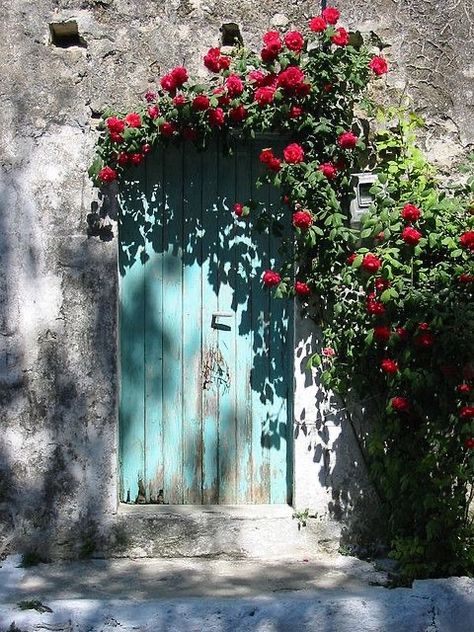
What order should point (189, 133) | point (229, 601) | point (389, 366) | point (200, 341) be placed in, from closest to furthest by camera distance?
point (229, 601) → point (389, 366) → point (189, 133) → point (200, 341)

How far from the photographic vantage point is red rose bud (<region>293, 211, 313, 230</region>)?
14.5ft

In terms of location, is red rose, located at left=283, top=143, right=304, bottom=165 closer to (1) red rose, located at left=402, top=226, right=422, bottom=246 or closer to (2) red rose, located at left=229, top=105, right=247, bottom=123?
(2) red rose, located at left=229, top=105, right=247, bottom=123

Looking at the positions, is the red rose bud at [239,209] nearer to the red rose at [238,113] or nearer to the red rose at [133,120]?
the red rose at [238,113]

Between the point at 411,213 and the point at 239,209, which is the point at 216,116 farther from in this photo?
the point at 411,213

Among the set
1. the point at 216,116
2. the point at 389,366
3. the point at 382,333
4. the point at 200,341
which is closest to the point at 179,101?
the point at 216,116

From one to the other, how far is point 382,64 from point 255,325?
1547mm

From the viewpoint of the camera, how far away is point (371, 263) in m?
4.22

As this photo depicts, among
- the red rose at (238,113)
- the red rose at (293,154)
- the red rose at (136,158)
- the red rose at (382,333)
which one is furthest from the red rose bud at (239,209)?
the red rose at (382,333)

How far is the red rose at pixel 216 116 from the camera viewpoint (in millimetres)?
4543

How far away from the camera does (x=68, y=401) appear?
15.3 feet

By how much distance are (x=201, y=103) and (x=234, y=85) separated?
0.65ft

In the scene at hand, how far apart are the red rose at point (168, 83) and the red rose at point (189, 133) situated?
0.73ft

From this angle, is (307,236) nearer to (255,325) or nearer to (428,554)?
(255,325)

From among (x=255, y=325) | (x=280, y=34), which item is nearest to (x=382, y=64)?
(x=280, y=34)
